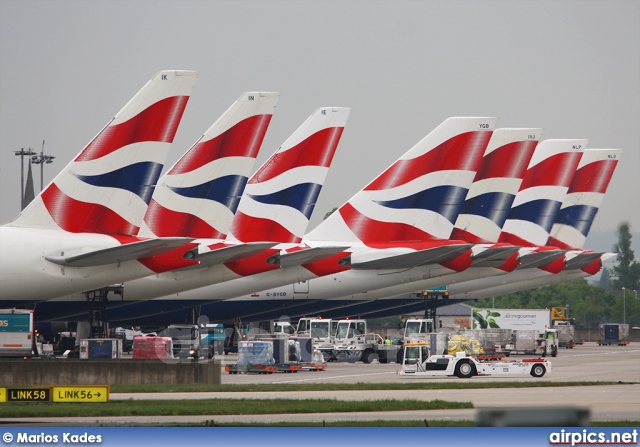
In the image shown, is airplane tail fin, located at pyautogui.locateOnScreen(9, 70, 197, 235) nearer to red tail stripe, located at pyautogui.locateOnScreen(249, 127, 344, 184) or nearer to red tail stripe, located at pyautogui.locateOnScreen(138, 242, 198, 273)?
red tail stripe, located at pyautogui.locateOnScreen(138, 242, 198, 273)

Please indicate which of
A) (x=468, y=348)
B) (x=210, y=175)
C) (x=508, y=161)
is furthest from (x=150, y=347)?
(x=508, y=161)

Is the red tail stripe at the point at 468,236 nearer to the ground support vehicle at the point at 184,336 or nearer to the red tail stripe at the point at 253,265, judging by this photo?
the ground support vehicle at the point at 184,336

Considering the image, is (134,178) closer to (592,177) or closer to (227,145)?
(227,145)

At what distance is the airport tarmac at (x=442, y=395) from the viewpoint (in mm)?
28922

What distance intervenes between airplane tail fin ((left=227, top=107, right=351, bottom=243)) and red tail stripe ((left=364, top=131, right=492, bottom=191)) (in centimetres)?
781

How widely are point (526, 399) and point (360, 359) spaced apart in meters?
34.3

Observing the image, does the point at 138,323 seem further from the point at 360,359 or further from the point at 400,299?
the point at 400,299

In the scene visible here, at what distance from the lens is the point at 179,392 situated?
39.4 meters

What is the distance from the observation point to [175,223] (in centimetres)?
5500

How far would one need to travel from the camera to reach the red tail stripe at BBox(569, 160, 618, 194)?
3777 inches

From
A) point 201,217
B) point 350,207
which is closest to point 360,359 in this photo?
point 350,207

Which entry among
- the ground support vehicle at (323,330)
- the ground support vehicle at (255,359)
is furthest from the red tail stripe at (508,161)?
the ground support vehicle at (255,359)

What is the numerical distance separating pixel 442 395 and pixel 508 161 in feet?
136

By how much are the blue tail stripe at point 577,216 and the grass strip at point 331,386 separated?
171 feet
